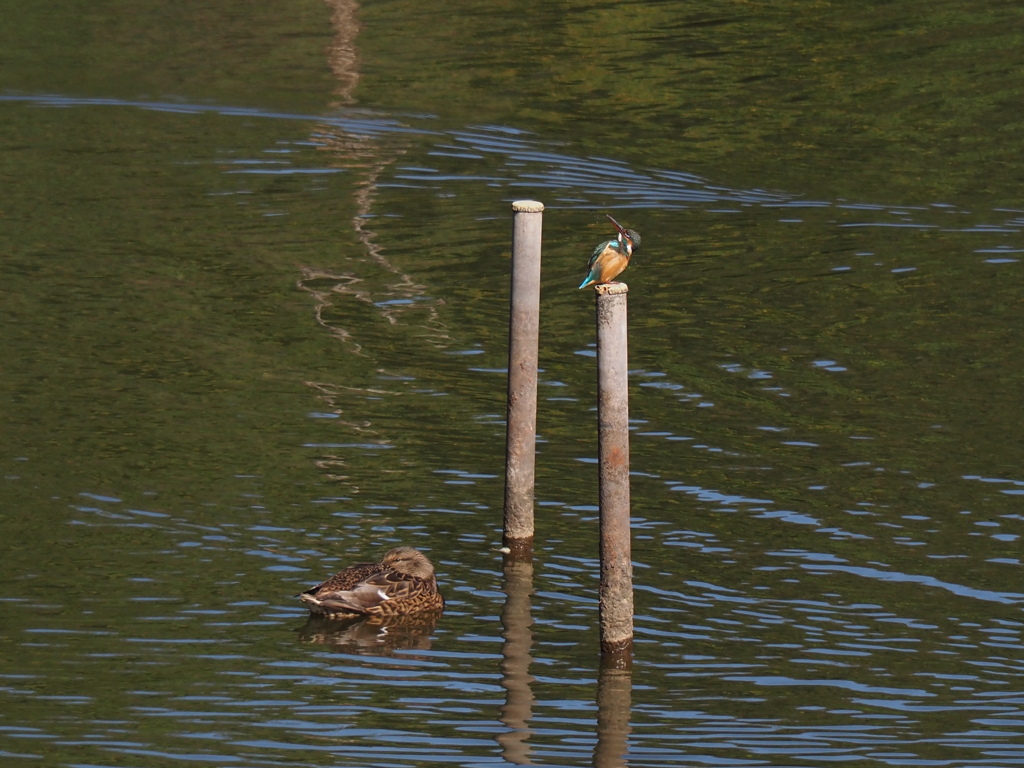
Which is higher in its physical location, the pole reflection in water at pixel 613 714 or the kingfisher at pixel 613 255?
the kingfisher at pixel 613 255

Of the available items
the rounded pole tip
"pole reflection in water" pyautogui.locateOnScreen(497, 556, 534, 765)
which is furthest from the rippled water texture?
the rounded pole tip

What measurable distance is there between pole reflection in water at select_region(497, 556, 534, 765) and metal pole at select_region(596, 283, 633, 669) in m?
0.58

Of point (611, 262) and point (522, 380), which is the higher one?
point (611, 262)

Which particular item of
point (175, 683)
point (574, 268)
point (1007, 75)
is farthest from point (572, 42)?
point (175, 683)

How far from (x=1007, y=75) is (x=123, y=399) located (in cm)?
1926

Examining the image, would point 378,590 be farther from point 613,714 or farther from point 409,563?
Result: point 613,714

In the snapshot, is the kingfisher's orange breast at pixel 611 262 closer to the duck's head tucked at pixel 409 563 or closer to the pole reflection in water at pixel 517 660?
the pole reflection in water at pixel 517 660

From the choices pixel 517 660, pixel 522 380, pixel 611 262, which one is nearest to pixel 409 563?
pixel 517 660

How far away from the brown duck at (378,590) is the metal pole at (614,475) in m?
1.37

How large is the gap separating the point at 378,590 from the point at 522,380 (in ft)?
6.75

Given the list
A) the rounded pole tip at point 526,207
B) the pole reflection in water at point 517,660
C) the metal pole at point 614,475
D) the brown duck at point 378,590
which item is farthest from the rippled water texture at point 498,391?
the rounded pole tip at point 526,207

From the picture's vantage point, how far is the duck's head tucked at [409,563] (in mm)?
12047

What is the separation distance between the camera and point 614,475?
1103 centimetres

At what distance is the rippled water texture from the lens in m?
10.9
